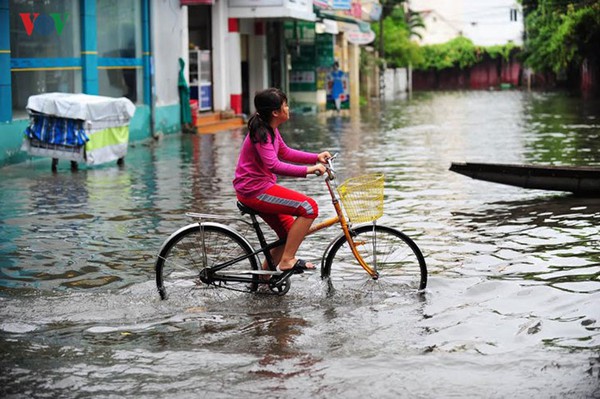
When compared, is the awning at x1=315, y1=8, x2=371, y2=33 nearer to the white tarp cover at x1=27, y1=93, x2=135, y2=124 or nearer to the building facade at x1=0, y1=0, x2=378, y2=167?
the building facade at x1=0, y1=0, x2=378, y2=167

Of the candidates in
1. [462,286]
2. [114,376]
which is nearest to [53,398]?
[114,376]

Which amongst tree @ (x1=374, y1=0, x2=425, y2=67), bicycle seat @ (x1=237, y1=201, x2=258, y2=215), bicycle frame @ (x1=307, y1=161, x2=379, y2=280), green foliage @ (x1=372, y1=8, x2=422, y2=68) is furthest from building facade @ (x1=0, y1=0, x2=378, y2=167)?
green foliage @ (x1=372, y1=8, x2=422, y2=68)

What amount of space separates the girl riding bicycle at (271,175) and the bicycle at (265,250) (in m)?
0.11

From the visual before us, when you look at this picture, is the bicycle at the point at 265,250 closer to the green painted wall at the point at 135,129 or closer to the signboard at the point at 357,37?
the green painted wall at the point at 135,129

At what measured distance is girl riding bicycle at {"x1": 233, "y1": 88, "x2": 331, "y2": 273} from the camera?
26.3 feet

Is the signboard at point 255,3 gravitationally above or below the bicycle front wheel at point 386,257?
above

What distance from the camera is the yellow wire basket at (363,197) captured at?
25.8ft

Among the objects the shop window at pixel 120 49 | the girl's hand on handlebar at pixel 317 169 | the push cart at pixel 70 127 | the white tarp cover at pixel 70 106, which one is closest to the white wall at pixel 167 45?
the shop window at pixel 120 49

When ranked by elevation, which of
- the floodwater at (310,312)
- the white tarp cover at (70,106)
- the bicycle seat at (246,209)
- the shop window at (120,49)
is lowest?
the floodwater at (310,312)

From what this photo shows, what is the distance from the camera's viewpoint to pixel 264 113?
813cm

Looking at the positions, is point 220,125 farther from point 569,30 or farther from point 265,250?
point 265,250

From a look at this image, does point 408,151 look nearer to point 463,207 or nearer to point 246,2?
point 463,207

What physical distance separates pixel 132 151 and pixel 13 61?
3.61 meters

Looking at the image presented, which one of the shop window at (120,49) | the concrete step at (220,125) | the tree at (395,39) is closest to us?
the shop window at (120,49)
